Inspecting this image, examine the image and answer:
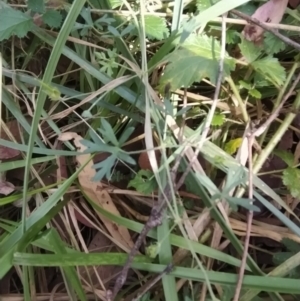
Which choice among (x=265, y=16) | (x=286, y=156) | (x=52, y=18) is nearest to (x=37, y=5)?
(x=52, y=18)

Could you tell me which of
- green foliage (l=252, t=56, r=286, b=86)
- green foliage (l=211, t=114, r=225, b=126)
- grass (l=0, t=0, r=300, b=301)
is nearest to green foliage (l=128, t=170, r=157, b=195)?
grass (l=0, t=0, r=300, b=301)

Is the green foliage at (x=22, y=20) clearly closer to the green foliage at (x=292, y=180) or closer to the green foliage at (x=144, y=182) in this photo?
the green foliage at (x=144, y=182)

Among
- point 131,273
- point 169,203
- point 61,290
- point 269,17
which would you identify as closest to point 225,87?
point 269,17

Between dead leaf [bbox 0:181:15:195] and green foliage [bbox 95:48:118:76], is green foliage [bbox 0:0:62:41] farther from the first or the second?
dead leaf [bbox 0:181:15:195]

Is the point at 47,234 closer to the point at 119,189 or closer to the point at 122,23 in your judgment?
the point at 119,189

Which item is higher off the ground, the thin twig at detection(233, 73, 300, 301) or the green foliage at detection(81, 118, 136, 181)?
the green foliage at detection(81, 118, 136, 181)
